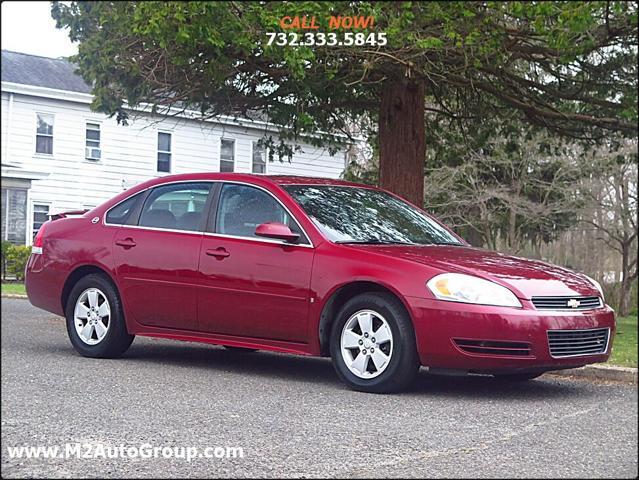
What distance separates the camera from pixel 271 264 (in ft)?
25.3

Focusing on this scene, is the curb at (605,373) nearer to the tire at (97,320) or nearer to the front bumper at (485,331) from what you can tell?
the front bumper at (485,331)

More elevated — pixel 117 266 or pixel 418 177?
pixel 418 177

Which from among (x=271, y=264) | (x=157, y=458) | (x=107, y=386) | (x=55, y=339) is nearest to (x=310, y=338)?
(x=271, y=264)

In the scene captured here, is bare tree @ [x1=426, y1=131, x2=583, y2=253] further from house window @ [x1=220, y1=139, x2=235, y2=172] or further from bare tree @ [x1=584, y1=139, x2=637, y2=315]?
house window @ [x1=220, y1=139, x2=235, y2=172]

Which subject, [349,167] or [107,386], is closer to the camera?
[107,386]

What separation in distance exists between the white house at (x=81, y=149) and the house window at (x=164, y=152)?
0.07ft

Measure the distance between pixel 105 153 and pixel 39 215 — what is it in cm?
779

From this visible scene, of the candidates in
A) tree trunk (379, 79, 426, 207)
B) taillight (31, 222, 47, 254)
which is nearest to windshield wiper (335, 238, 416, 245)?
taillight (31, 222, 47, 254)

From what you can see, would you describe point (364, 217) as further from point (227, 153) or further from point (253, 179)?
point (227, 153)

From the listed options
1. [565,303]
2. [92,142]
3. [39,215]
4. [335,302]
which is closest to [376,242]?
[335,302]

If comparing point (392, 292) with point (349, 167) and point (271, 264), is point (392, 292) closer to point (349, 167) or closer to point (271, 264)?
point (271, 264)

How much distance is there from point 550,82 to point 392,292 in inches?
348

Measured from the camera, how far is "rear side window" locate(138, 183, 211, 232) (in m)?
8.45

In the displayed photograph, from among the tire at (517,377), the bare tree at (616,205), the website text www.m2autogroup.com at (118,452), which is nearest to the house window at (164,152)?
the bare tree at (616,205)
